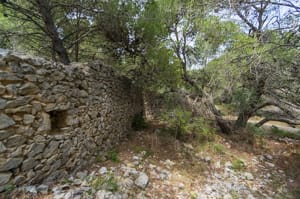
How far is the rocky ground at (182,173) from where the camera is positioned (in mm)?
2750

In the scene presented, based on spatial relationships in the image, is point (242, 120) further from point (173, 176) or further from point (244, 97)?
point (173, 176)

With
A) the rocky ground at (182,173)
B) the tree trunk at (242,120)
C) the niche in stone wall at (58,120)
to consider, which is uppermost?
the niche in stone wall at (58,120)

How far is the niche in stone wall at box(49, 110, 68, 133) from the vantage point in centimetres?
270

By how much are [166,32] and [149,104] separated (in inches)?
104

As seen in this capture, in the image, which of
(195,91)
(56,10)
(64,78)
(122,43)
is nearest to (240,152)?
(195,91)

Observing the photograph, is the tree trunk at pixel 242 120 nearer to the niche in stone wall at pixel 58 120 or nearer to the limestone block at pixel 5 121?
the niche in stone wall at pixel 58 120

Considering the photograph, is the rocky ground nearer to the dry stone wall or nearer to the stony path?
the stony path

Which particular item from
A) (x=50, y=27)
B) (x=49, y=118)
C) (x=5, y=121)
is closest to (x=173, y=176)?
(x=49, y=118)

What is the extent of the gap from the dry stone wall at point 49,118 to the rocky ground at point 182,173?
23 cm

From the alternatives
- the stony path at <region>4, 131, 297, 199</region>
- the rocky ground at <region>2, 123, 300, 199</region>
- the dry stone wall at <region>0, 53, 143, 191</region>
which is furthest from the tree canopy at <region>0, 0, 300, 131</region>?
the stony path at <region>4, 131, 297, 199</region>

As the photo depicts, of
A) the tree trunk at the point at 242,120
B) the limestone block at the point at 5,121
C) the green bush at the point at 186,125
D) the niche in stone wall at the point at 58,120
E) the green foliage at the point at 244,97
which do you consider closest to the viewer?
the limestone block at the point at 5,121

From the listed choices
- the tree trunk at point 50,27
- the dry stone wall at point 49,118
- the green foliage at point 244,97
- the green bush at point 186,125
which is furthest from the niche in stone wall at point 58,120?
the green foliage at point 244,97

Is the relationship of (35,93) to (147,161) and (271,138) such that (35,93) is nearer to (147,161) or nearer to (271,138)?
(147,161)

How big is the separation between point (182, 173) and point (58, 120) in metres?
2.60
